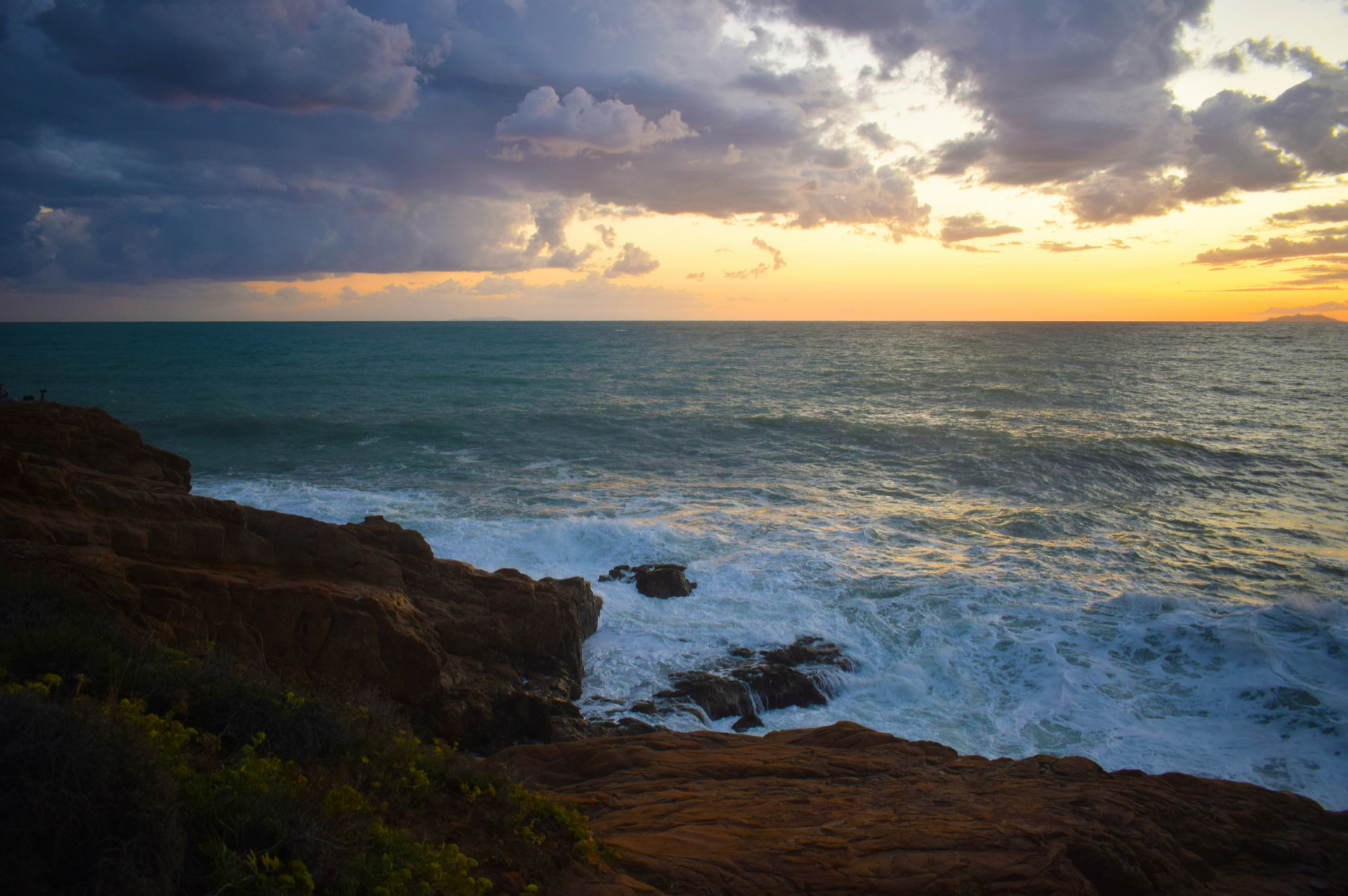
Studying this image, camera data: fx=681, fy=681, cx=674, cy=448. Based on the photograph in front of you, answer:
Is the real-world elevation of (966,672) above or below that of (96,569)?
below

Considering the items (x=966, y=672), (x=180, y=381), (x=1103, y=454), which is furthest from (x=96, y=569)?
(x=180, y=381)

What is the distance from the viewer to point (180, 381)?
2153 inches

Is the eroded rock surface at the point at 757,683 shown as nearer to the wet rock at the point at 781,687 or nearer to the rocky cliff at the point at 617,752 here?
the wet rock at the point at 781,687

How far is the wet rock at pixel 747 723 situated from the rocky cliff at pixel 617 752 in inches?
65.1

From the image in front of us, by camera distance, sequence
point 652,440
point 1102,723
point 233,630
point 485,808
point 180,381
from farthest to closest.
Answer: point 180,381 → point 652,440 → point 1102,723 → point 233,630 → point 485,808

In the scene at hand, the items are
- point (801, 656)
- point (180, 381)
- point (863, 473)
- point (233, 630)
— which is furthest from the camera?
point (180, 381)

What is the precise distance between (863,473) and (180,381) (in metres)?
54.9

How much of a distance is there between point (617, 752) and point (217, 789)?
495 centimetres

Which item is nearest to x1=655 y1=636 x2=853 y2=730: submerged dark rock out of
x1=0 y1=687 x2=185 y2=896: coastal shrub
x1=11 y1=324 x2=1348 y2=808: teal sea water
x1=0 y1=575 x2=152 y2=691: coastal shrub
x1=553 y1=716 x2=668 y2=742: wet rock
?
x1=11 y1=324 x2=1348 y2=808: teal sea water

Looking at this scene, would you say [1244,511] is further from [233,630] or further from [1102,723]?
[233,630]

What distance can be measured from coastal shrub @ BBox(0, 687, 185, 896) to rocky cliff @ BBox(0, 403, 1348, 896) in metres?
2.96

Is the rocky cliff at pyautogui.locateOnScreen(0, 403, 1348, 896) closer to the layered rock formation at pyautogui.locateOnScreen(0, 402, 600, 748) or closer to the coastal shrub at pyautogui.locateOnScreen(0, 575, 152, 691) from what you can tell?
the layered rock formation at pyautogui.locateOnScreen(0, 402, 600, 748)

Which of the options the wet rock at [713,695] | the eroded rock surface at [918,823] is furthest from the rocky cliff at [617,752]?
the wet rock at [713,695]

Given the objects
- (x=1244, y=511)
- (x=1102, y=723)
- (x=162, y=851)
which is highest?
(x=162, y=851)
